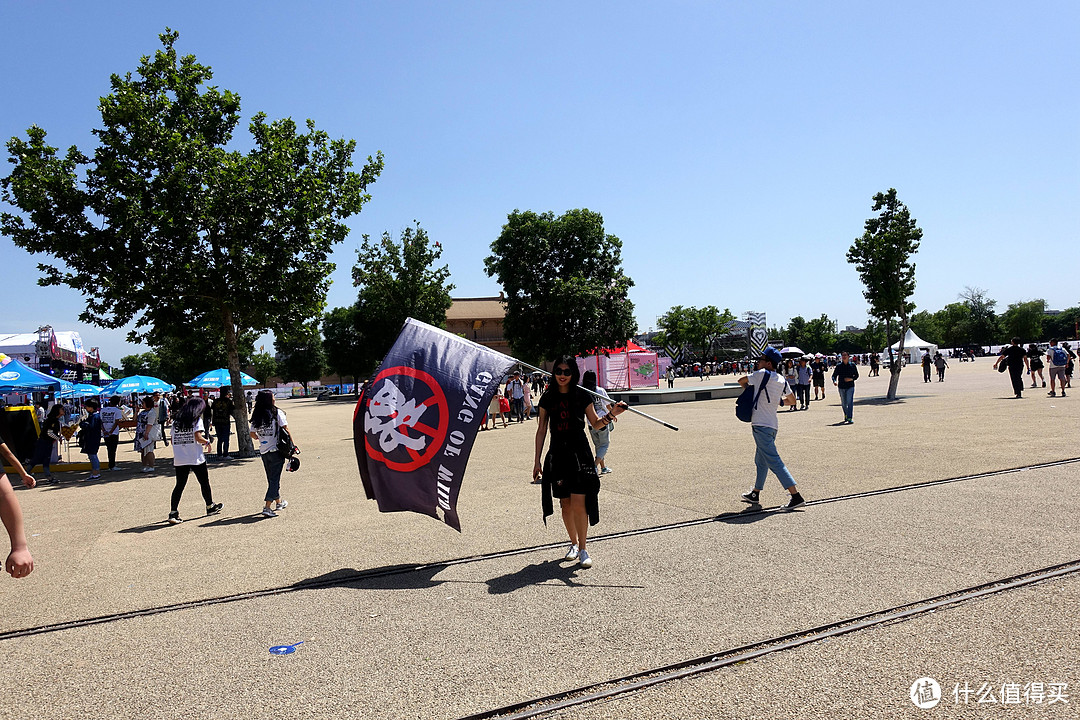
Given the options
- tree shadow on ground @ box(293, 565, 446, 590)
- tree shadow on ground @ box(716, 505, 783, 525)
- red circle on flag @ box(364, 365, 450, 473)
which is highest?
red circle on flag @ box(364, 365, 450, 473)

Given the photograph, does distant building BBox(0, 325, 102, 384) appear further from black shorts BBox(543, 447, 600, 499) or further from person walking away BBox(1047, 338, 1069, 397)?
person walking away BBox(1047, 338, 1069, 397)

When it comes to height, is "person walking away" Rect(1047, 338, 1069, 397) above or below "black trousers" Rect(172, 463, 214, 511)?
above

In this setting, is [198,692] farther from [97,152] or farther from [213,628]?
[97,152]

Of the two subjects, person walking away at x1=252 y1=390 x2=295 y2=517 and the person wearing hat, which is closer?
the person wearing hat

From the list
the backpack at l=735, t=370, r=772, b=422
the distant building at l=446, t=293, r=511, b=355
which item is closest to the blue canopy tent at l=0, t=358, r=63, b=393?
the backpack at l=735, t=370, r=772, b=422

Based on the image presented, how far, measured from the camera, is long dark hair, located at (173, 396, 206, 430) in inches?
364

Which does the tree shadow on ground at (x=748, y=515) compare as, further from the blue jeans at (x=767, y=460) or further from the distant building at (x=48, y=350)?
the distant building at (x=48, y=350)

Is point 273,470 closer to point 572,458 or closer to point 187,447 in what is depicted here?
point 187,447

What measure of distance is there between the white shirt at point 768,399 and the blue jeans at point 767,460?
8 centimetres

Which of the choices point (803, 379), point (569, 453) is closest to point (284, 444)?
point (569, 453)

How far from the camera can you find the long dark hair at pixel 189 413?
925cm

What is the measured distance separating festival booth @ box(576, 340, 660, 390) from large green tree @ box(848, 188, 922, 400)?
15.5 metres

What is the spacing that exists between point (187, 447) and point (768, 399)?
23.4ft

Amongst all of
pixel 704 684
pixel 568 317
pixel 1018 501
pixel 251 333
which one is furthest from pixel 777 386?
pixel 568 317
